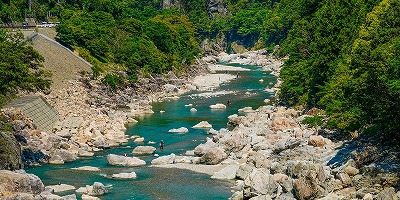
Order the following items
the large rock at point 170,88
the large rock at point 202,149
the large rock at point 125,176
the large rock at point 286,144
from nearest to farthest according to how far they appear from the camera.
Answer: the large rock at point 125,176 < the large rock at point 286,144 < the large rock at point 202,149 < the large rock at point 170,88

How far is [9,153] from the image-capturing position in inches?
1906

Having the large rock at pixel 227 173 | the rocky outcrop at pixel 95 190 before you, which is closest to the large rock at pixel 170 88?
the large rock at pixel 227 173

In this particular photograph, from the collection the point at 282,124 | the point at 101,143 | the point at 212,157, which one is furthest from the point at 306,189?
the point at 101,143

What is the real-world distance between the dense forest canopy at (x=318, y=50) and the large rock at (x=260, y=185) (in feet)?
29.6

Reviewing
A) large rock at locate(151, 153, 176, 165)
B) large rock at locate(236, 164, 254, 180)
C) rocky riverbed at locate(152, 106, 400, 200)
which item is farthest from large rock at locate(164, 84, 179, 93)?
large rock at locate(236, 164, 254, 180)

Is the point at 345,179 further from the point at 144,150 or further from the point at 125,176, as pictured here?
the point at 144,150

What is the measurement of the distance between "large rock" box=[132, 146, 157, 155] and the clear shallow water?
702 mm

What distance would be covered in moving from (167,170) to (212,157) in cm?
442

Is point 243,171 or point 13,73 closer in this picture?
point 243,171

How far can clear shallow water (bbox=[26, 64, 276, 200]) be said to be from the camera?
46219 mm

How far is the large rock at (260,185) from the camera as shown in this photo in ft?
136

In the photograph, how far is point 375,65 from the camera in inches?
1650

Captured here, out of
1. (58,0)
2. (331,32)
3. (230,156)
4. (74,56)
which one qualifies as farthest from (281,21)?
(230,156)

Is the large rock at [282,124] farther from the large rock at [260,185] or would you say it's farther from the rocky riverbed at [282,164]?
the large rock at [260,185]
